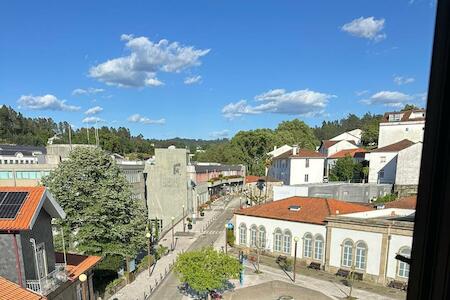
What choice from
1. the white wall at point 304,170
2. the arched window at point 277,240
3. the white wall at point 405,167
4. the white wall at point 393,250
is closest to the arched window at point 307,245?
the arched window at point 277,240

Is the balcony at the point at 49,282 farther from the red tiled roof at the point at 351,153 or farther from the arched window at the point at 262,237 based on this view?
the red tiled roof at the point at 351,153

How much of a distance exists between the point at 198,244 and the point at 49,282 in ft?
59.5

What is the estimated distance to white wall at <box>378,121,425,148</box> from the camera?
1511 inches

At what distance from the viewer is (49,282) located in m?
10.1

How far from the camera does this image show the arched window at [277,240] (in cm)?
2275

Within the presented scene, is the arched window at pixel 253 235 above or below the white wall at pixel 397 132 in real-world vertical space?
below

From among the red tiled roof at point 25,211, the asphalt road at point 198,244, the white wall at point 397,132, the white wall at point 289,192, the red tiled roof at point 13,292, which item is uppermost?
the white wall at point 397,132

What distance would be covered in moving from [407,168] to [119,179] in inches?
1086

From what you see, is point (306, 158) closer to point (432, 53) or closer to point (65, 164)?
point (65, 164)

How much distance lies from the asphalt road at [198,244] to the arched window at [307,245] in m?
8.80

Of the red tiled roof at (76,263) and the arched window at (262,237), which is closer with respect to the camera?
the red tiled roof at (76,263)

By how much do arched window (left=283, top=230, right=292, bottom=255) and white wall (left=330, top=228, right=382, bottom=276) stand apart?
3.11m

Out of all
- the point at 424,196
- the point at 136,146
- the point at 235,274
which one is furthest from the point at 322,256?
the point at 136,146

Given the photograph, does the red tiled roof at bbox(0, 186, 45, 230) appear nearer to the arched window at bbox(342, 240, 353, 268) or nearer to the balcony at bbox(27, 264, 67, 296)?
the balcony at bbox(27, 264, 67, 296)
